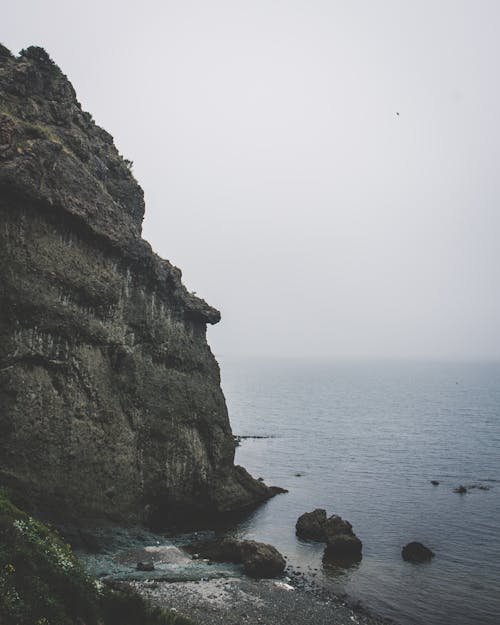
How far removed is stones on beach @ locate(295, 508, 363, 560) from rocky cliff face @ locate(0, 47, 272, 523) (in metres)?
9.09

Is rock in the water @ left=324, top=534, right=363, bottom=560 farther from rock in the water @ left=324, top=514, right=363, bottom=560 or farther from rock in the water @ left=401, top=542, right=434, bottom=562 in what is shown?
rock in the water @ left=401, top=542, right=434, bottom=562

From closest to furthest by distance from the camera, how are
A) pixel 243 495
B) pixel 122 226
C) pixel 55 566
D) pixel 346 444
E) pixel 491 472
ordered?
pixel 55 566 → pixel 122 226 → pixel 243 495 → pixel 491 472 → pixel 346 444

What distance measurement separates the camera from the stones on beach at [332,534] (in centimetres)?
4075

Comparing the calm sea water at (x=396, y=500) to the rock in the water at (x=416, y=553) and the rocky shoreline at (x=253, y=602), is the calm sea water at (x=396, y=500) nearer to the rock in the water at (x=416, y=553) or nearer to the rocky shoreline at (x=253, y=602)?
the rock in the water at (x=416, y=553)

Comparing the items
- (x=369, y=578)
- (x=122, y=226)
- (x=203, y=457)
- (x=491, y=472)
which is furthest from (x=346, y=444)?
(x=122, y=226)

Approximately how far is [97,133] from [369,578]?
164 ft

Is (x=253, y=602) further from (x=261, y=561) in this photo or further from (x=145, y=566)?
(x=145, y=566)

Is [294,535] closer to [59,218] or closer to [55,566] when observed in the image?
[55,566]

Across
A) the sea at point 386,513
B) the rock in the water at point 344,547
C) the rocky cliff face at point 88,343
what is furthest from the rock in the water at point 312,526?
the rocky cliff face at point 88,343

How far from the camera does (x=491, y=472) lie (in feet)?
230

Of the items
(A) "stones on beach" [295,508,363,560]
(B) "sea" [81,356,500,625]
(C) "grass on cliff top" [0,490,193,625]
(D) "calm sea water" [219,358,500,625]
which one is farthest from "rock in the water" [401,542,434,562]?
(C) "grass on cliff top" [0,490,193,625]

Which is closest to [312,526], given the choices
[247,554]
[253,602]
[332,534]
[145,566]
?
[332,534]

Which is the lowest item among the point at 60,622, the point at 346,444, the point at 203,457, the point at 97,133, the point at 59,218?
the point at 346,444

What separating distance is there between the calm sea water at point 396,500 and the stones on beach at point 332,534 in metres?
1.07
